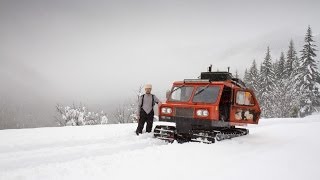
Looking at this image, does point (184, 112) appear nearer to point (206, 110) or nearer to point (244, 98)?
point (206, 110)

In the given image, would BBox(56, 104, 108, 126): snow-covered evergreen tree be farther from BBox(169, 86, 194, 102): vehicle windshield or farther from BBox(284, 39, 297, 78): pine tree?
BBox(284, 39, 297, 78): pine tree

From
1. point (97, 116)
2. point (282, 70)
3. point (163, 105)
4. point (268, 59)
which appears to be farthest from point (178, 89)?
point (282, 70)

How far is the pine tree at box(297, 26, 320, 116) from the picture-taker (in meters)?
45.2

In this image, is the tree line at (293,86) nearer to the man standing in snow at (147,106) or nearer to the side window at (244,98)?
the side window at (244,98)

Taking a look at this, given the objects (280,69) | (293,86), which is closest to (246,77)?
(280,69)

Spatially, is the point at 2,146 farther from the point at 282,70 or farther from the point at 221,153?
the point at 282,70

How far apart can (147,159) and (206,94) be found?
489cm

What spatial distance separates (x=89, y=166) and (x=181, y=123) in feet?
16.3

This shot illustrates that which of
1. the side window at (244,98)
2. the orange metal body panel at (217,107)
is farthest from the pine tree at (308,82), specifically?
the orange metal body panel at (217,107)

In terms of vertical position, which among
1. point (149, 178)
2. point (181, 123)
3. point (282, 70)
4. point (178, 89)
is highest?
point (282, 70)

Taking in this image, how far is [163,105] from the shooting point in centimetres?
1205

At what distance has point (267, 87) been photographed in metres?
55.4

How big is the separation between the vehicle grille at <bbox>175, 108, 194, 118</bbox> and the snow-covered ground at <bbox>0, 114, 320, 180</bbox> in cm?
119

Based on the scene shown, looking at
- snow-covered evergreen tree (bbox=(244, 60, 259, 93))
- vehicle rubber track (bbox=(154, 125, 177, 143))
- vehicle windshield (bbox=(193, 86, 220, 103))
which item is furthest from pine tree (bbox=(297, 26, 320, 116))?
vehicle rubber track (bbox=(154, 125, 177, 143))
